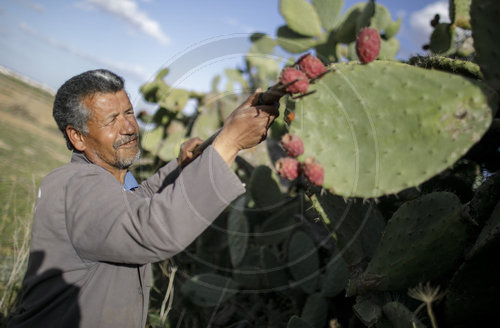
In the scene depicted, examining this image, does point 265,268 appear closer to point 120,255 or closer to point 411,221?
point 411,221

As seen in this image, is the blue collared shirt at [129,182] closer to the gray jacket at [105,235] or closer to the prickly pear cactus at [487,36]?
the gray jacket at [105,235]

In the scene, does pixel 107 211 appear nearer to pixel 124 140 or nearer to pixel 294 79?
pixel 124 140

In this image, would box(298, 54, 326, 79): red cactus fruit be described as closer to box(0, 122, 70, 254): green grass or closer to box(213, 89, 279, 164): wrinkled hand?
box(213, 89, 279, 164): wrinkled hand

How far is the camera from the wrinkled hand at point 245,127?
970 mm

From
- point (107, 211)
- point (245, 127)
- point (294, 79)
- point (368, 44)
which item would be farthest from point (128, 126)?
point (368, 44)

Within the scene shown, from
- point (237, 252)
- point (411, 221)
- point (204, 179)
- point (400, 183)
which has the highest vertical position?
point (400, 183)

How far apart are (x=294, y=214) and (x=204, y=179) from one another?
5.25 feet

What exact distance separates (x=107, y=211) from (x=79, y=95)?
21.9 inches

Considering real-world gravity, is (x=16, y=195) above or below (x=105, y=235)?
below

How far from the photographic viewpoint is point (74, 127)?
4.37 feet

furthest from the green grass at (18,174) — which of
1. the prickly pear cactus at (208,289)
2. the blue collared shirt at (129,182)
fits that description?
the prickly pear cactus at (208,289)

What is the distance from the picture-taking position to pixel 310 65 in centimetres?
95

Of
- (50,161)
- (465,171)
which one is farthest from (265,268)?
(50,161)

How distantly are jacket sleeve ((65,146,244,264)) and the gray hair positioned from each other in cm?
42
